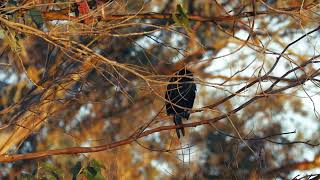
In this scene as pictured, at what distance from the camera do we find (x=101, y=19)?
10.5 feet

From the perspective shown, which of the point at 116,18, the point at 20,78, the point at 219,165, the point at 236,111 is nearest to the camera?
the point at 236,111

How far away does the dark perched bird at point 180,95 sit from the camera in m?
3.24

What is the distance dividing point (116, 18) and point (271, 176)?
10.1 feet

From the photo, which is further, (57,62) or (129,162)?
(129,162)

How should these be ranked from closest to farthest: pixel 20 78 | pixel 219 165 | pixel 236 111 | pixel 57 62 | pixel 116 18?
1. pixel 236 111
2. pixel 116 18
3. pixel 57 62
4. pixel 20 78
5. pixel 219 165

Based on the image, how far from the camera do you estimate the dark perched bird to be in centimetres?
324

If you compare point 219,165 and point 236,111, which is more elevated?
point 219,165

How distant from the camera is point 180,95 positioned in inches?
134

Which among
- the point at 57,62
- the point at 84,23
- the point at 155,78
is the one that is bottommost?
the point at 155,78

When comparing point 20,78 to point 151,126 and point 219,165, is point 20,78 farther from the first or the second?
point 151,126

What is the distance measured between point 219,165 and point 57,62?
267 centimetres

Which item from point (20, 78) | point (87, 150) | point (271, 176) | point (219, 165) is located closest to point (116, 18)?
point (87, 150)

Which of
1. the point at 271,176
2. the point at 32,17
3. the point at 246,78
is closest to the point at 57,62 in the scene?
the point at 32,17

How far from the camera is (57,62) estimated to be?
4.33 metres
